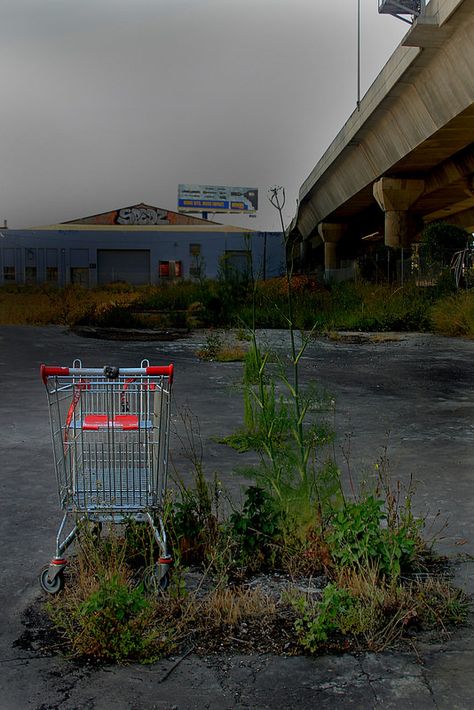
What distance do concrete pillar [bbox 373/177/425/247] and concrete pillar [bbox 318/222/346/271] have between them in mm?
16683

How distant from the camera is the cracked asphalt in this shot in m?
3.49

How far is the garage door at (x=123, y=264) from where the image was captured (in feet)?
249

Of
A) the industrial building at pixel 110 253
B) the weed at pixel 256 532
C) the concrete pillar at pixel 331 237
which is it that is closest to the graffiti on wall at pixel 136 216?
the industrial building at pixel 110 253

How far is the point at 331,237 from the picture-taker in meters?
52.2

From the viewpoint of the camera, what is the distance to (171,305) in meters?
30.5

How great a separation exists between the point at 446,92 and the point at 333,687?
20.3m

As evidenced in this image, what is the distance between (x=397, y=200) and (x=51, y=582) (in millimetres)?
31241

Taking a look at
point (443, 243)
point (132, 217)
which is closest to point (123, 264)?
point (132, 217)

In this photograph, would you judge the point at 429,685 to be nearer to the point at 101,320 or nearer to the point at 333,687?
the point at 333,687

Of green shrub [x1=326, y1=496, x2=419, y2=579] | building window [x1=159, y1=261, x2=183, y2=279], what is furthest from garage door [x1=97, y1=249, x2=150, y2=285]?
green shrub [x1=326, y1=496, x2=419, y2=579]

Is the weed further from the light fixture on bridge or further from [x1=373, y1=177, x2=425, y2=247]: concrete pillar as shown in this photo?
[x1=373, y1=177, x2=425, y2=247]: concrete pillar

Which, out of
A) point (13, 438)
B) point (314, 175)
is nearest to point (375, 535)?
point (13, 438)

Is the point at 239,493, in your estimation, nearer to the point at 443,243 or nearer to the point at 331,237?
the point at 443,243

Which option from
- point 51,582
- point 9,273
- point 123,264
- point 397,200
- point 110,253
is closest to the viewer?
point 51,582
